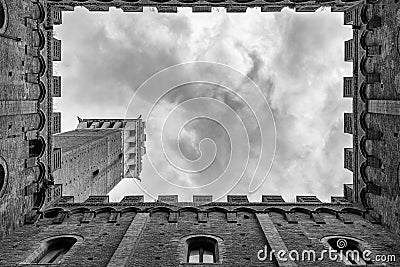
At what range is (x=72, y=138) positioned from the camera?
3791 centimetres

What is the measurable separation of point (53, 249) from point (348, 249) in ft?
42.1

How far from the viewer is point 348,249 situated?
18141 mm

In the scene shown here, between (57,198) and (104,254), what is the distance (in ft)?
27.2

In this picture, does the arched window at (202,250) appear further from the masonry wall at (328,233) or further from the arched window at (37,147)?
the arched window at (37,147)

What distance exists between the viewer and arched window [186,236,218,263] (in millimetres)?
17203

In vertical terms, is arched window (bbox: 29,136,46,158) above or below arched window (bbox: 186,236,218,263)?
above

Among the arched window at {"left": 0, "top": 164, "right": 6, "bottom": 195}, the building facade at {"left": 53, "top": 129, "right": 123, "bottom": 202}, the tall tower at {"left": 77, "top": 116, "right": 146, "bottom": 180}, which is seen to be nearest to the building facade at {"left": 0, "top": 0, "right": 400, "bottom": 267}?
the arched window at {"left": 0, "top": 164, "right": 6, "bottom": 195}

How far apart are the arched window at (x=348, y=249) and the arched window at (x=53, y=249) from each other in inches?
432

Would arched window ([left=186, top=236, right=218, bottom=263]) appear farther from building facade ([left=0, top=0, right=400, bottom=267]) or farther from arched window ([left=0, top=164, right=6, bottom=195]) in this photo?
arched window ([left=0, top=164, right=6, bottom=195])

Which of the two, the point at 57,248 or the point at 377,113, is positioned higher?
the point at 377,113

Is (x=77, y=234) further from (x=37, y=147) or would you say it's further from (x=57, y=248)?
(x=37, y=147)

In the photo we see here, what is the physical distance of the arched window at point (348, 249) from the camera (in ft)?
54.8

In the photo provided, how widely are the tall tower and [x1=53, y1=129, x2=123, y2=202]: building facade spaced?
3.04m

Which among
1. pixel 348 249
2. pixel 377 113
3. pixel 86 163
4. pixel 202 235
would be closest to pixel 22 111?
pixel 202 235
